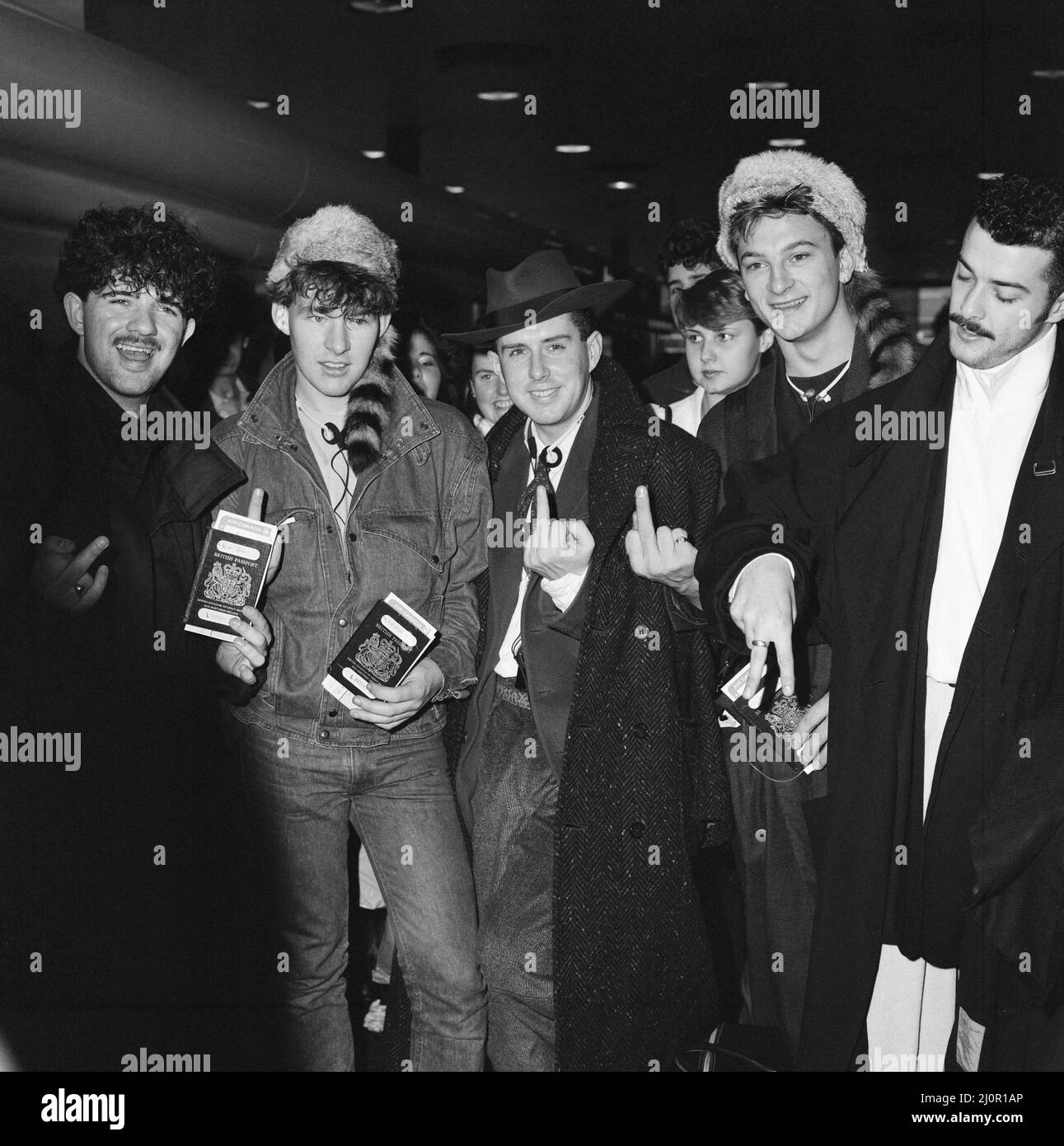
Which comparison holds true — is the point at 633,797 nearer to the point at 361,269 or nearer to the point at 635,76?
the point at 361,269

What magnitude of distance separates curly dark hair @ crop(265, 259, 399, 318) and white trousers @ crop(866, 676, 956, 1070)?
211 centimetres

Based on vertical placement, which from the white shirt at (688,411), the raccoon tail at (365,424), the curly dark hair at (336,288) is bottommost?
the raccoon tail at (365,424)

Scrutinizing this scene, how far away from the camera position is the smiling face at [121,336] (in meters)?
3.22

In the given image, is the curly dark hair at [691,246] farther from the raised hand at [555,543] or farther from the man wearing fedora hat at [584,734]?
the raised hand at [555,543]

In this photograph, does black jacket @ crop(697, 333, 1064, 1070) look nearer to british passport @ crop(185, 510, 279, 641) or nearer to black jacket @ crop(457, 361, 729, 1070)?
black jacket @ crop(457, 361, 729, 1070)

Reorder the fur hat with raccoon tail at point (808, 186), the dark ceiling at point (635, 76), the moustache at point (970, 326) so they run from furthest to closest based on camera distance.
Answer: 1. the dark ceiling at point (635, 76)
2. the fur hat with raccoon tail at point (808, 186)
3. the moustache at point (970, 326)

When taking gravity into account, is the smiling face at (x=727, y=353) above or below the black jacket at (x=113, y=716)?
above

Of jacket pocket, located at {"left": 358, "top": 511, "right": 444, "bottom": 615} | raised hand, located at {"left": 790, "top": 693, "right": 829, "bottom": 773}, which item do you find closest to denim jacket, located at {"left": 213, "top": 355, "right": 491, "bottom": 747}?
jacket pocket, located at {"left": 358, "top": 511, "right": 444, "bottom": 615}

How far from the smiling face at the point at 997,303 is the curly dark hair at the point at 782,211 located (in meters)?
0.47

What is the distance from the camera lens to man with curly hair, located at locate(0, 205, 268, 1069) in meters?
3.21

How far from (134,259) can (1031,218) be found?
7.20 feet

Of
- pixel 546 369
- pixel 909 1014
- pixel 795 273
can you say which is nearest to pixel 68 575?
pixel 546 369

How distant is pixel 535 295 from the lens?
3.41 m

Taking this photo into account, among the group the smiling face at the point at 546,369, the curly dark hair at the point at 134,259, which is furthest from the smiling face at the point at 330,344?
the smiling face at the point at 546,369
